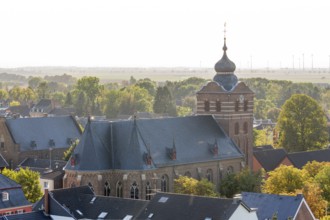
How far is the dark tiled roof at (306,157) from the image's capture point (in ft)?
381

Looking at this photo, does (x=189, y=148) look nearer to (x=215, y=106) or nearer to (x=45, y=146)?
(x=215, y=106)

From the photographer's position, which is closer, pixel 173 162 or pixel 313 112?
pixel 173 162

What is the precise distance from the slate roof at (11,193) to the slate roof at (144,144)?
8.54 m

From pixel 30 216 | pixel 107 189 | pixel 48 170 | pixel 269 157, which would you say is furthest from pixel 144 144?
pixel 269 157

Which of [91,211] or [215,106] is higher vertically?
[215,106]

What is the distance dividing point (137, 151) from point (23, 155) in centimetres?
3413

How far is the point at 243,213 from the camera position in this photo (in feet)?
232

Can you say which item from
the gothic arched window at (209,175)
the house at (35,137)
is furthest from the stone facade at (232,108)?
the house at (35,137)

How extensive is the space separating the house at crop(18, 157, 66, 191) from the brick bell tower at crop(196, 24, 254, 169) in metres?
19.2

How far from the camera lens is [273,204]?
75188mm

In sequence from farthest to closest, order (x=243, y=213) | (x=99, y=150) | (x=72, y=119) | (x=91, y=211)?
(x=72, y=119) → (x=99, y=150) → (x=91, y=211) → (x=243, y=213)

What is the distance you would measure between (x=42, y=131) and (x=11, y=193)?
4326 cm

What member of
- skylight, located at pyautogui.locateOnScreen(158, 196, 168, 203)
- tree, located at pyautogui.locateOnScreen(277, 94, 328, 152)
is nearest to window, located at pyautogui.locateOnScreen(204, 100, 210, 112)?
tree, located at pyautogui.locateOnScreen(277, 94, 328, 152)

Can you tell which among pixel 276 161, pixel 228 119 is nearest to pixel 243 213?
pixel 228 119
